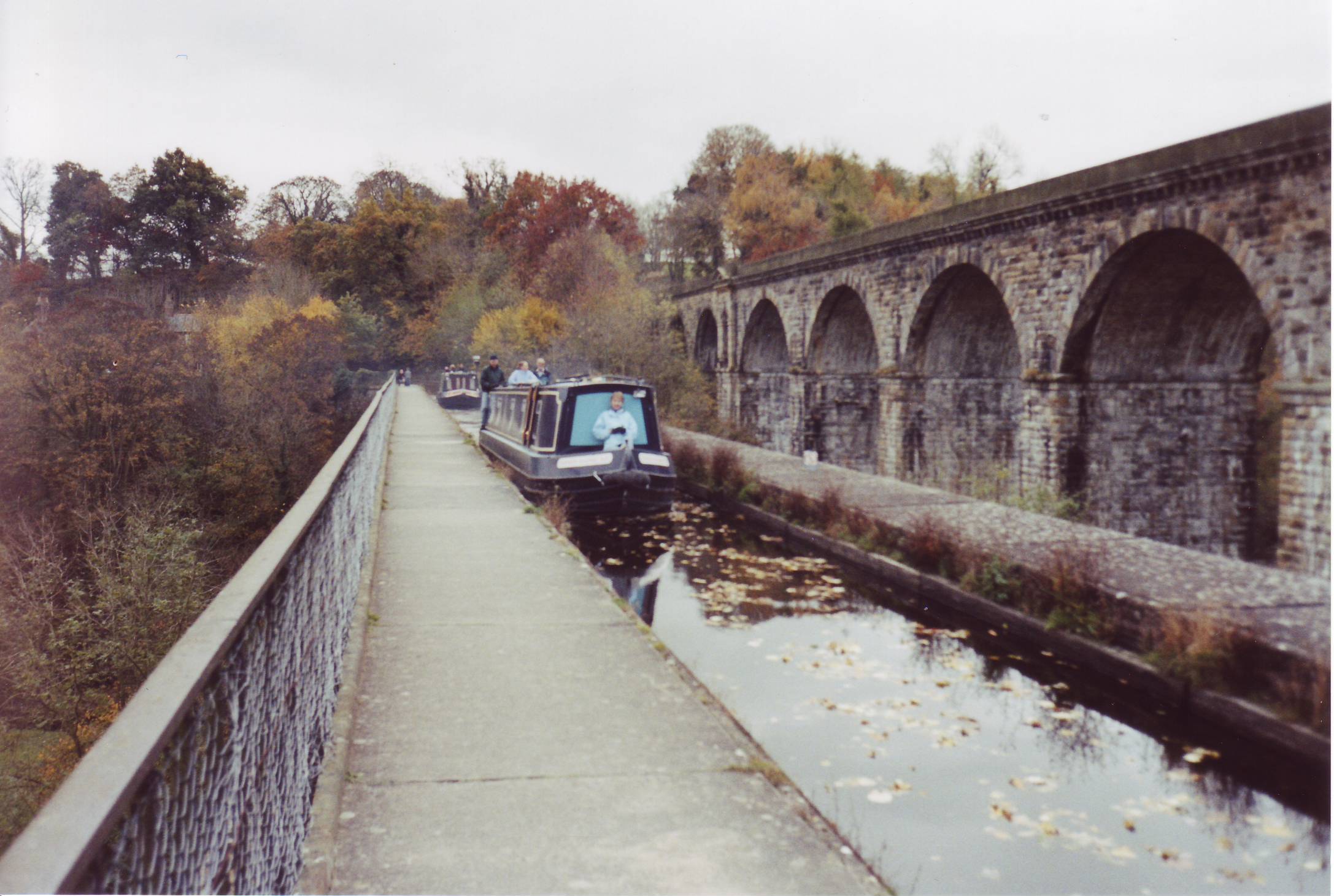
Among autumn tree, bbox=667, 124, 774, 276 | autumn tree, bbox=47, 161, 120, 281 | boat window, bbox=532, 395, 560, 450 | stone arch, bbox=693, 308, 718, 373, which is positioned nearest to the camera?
boat window, bbox=532, 395, 560, 450

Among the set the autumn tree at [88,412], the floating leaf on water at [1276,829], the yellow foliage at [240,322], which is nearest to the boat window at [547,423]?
the floating leaf on water at [1276,829]

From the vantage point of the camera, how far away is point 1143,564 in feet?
27.1

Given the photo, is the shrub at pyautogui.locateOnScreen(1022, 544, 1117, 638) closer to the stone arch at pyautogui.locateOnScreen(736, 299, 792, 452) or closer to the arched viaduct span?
the arched viaduct span

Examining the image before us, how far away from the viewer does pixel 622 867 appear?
3406 mm

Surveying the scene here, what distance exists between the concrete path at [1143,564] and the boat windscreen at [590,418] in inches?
93.8

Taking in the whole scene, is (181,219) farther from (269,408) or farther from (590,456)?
(590,456)

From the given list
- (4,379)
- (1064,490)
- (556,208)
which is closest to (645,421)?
(1064,490)

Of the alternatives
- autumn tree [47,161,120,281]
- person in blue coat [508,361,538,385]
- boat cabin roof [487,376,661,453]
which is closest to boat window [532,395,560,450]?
boat cabin roof [487,376,661,453]

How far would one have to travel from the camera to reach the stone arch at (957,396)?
18.5m

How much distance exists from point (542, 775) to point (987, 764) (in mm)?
2598

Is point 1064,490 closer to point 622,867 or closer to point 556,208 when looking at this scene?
point 622,867

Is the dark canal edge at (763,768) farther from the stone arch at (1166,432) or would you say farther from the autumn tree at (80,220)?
the autumn tree at (80,220)

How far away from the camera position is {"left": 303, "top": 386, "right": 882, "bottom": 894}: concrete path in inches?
133

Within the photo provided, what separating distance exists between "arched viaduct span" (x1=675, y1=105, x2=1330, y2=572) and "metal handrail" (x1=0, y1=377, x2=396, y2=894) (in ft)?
30.2
